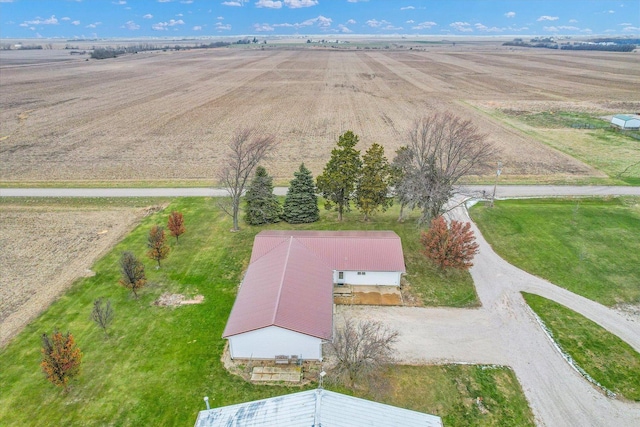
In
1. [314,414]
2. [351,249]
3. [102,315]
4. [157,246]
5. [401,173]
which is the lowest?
[102,315]

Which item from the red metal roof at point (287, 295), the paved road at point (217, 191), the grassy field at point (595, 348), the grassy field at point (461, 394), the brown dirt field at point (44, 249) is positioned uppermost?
the red metal roof at point (287, 295)

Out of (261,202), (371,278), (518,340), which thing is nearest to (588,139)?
(518,340)

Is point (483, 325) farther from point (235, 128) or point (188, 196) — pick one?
point (235, 128)

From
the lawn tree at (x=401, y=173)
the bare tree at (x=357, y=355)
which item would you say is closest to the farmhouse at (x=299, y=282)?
the bare tree at (x=357, y=355)

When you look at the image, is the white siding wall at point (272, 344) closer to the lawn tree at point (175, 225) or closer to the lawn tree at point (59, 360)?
the lawn tree at point (59, 360)

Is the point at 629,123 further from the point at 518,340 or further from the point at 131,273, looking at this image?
the point at 131,273
